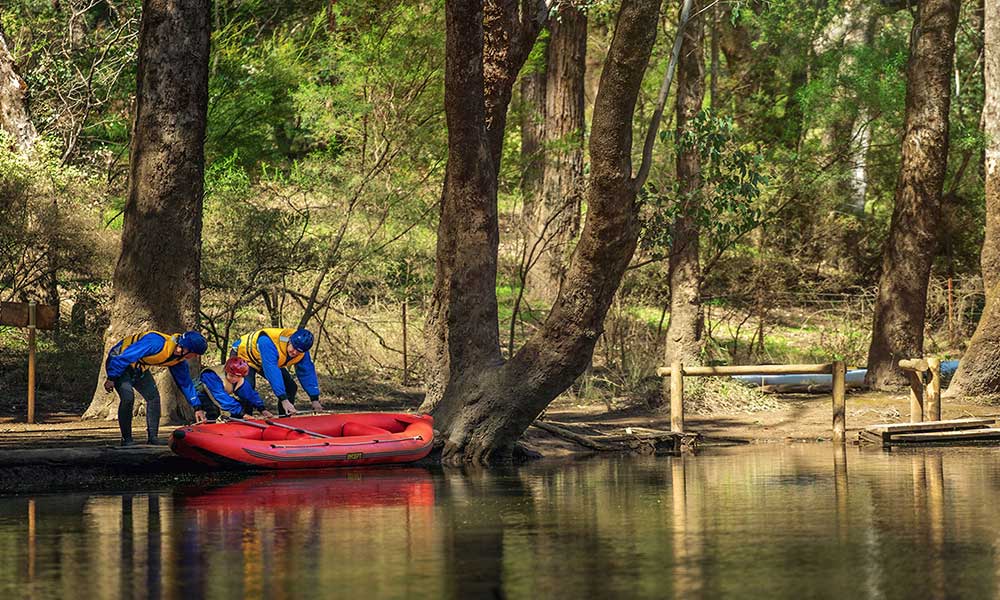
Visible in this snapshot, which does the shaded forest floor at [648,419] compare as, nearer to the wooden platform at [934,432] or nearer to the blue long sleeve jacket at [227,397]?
the wooden platform at [934,432]

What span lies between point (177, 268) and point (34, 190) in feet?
13.1

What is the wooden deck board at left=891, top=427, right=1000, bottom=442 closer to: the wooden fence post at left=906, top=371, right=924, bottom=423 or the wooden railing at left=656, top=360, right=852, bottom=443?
the wooden fence post at left=906, top=371, right=924, bottom=423

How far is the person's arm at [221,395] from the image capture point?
1781 cm

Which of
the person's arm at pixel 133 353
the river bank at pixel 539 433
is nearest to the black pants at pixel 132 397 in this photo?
the person's arm at pixel 133 353

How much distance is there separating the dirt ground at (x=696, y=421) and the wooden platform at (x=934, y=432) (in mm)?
720

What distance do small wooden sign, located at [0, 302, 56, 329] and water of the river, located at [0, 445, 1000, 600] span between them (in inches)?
238

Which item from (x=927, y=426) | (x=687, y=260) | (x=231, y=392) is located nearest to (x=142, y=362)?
(x=231, y=392)

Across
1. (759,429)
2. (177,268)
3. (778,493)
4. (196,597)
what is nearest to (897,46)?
(759,429)

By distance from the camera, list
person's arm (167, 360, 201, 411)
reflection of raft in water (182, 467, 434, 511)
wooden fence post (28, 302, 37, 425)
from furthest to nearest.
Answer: wooden fence post (28, 302, 37, 425), person's arm (167, 360, 201, 411), reflection of raft in water (182, 467, 434, 511)

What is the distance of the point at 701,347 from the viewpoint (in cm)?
2808

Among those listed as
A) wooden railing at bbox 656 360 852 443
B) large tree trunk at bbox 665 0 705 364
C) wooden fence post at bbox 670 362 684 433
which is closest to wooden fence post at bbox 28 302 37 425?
wooden railing at bbox 656 360 852 443

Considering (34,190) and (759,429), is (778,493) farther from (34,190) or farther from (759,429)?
(34,190)

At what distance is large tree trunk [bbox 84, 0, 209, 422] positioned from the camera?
2206 centimetres

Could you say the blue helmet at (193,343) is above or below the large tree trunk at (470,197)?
below
